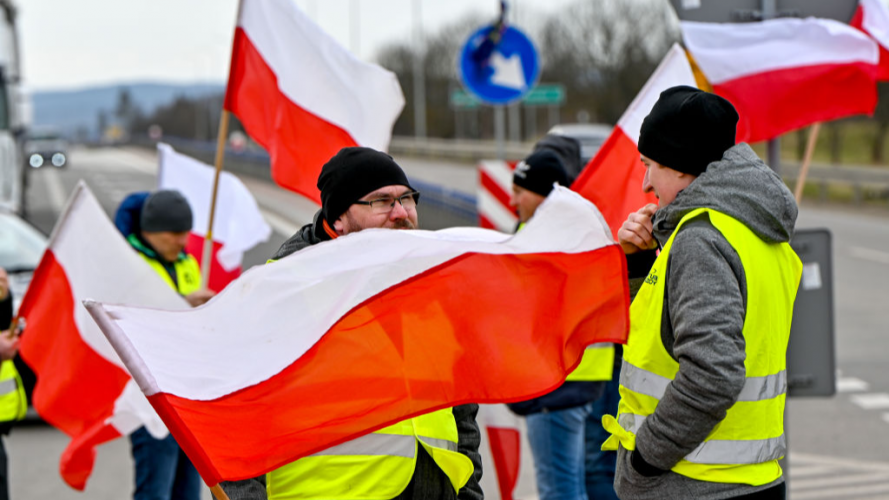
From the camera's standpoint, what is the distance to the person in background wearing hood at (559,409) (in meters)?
5.06

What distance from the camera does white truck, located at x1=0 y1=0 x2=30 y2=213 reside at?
71.3 feet

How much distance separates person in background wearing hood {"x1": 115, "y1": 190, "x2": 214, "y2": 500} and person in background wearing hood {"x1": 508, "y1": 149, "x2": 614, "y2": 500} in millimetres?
1604

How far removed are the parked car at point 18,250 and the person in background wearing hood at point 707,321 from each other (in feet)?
24.6

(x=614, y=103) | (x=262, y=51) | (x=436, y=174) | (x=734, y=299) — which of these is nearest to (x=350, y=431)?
(x=734, y=299)

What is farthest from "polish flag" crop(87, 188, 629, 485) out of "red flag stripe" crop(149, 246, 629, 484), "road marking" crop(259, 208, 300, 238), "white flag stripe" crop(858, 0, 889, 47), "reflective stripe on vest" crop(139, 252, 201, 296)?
"road marking" crop(259, 208, 300, 238)

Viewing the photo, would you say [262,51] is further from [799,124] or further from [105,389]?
[799,124]

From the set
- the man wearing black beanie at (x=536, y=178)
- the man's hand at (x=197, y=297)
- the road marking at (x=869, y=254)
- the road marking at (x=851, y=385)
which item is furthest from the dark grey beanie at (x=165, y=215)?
the road marking at (x=869, y=254)

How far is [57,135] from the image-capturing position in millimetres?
72250

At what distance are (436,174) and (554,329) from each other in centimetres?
3801

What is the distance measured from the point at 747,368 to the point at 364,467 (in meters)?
1.01

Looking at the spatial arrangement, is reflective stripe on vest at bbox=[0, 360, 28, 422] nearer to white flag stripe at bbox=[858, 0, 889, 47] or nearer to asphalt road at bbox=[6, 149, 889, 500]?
asphalt road at bbox=[6, 149, 889, 500]

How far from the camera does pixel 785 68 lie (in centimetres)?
503

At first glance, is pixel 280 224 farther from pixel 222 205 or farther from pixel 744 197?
pixel 744 197

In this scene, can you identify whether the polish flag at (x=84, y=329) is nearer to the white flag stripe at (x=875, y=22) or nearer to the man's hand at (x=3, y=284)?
the man's hand at (x=3, y=284)
